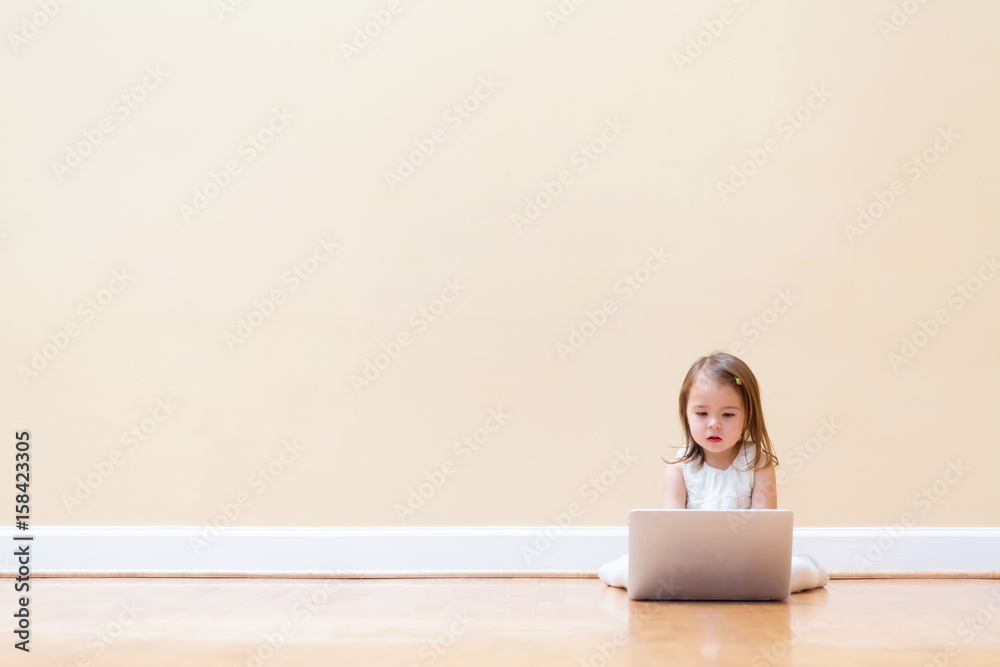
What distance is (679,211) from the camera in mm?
2828

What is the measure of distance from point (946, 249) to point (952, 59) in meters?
0.55

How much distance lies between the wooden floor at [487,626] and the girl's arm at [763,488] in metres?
0.21

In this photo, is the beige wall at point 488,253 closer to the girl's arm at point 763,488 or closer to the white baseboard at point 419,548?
the white baseboard at point 419,548

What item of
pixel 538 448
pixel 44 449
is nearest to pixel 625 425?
pixel 538 448

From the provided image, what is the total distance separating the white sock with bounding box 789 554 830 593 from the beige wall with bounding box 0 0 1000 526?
25.6 inches

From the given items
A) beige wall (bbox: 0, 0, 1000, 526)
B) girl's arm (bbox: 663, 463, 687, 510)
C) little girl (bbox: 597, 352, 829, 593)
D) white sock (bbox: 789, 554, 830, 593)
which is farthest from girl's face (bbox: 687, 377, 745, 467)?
beige wall (bbox: 0, 0, 1000, 526)

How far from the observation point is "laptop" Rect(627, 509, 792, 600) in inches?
69.0

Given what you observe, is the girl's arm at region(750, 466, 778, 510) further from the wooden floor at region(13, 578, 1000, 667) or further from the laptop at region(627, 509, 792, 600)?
the laptop at region(627, 509, 792, 600)

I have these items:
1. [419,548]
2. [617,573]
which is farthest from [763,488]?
[419,548]

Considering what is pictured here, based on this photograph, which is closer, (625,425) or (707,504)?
(707,504)

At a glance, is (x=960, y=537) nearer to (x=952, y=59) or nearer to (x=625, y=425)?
(x=625, y=425)

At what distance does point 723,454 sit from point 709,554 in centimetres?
46

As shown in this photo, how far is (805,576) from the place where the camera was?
203 centimetres

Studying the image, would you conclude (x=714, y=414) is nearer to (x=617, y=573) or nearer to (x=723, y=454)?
(x=723, y=454)
